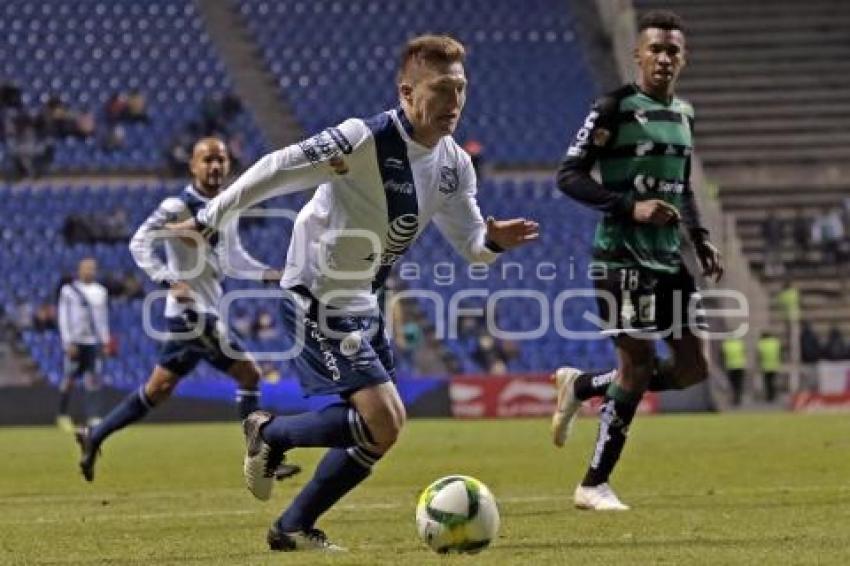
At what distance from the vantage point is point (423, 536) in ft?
23.3

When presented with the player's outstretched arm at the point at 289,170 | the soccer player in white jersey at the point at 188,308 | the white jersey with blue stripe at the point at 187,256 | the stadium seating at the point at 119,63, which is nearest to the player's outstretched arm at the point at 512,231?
the player's outstretched arm at the point at 289,170

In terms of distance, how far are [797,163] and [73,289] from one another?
15734 millimetres

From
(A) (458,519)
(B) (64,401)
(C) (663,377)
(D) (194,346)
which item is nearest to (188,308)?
(D) (194,346)

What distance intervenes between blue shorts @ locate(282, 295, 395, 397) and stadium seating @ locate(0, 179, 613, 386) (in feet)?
66.9

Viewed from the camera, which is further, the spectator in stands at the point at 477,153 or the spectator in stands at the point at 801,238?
the spectator in stands at the point at 801,238

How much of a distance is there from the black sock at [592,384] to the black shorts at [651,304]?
643 mm

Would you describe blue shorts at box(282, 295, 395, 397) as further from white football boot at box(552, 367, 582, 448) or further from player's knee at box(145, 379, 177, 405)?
player's knee at box(145, 379, 177, 405)

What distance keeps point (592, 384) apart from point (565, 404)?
1.05 ft

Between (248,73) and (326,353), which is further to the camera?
(248,73)

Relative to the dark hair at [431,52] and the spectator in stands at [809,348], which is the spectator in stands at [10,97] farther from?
the dark hair at [431,52]

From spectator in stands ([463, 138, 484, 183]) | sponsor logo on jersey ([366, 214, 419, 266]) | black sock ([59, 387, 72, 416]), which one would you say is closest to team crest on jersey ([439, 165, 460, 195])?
sponsor logo on jersey ([366, 214, 419, 266])

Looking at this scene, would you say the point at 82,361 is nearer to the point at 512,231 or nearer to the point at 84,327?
the point at 84,327

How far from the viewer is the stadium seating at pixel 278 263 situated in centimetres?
2855

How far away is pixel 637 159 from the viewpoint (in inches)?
376
